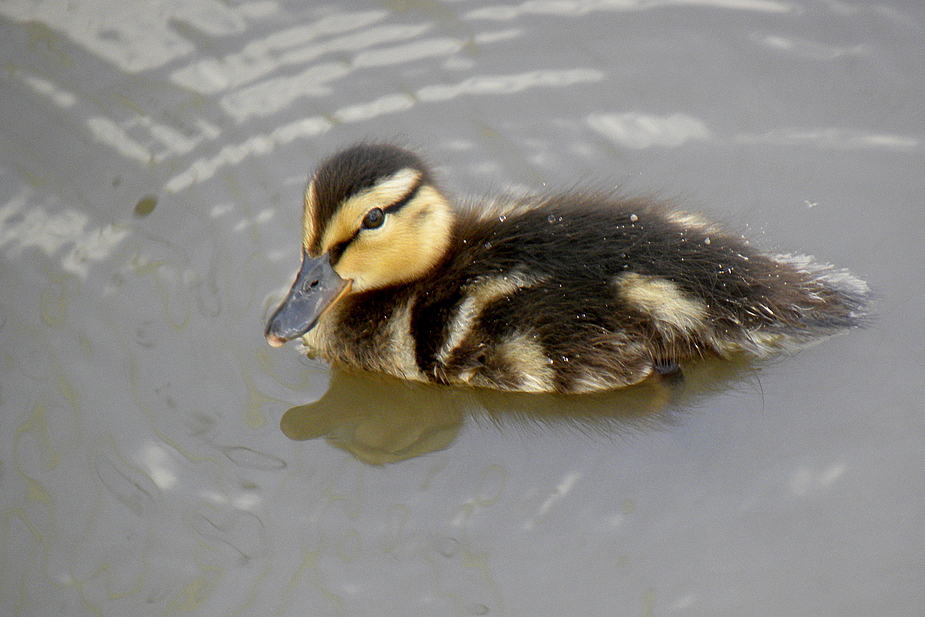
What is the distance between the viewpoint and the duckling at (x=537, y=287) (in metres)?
2.55

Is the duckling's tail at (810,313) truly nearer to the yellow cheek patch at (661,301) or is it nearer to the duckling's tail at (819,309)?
the duckling's tail at (819,309)

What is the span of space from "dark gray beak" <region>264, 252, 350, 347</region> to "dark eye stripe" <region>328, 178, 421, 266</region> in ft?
0.08

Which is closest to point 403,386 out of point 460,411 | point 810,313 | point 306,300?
point 460,411

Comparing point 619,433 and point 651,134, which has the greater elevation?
point 651,134

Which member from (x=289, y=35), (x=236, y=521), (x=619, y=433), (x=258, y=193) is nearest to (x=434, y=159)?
(x=258, y=193)

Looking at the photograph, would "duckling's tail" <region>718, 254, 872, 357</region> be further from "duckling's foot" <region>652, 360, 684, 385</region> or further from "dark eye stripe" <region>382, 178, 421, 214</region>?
"dark eye stripe" <region>382, 178, 421, 214</region>

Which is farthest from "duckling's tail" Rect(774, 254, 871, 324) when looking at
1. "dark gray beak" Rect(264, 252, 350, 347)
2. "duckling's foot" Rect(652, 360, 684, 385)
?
"dark gray beak" Rect(264, 252, 350, 347)

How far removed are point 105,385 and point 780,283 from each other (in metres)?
1.76

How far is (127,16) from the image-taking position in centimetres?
398

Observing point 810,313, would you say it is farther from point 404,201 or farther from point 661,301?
point 404,201

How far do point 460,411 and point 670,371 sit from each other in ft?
1.80

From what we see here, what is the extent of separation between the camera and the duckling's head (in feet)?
8.55

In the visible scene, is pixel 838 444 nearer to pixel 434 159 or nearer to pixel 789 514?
pixel 789 514

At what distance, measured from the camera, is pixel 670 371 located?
105 inches
